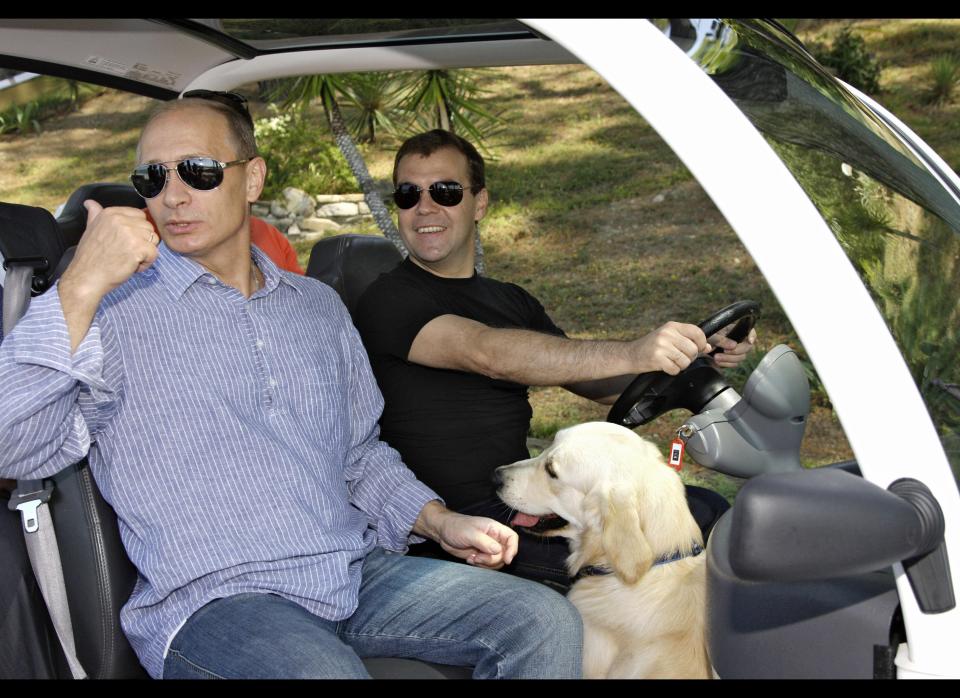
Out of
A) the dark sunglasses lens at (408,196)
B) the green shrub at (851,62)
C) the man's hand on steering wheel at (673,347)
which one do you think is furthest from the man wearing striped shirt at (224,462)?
the green shrub at (851,62)

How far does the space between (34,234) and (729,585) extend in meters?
1.72

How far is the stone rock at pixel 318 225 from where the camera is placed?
35.5 feet

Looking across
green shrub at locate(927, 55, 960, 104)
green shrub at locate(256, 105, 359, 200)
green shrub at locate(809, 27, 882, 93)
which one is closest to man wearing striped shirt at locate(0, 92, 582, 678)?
green shrub at locate(256, 105, 359, 200)

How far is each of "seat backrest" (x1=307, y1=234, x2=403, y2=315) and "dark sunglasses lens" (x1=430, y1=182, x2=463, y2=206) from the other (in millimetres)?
547

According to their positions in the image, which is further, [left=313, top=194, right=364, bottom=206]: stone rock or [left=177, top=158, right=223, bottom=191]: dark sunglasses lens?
[left=313, top=194, right=364, bottom=206]: stone rock

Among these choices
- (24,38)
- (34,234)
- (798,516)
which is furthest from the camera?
(24,38)

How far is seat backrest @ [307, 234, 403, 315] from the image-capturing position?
3.70 meters

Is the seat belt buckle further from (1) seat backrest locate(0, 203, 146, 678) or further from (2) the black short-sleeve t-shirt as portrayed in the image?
(2) the black short-sleeve t-shirt

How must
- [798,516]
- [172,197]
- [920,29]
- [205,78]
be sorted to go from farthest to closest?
[920,29] < [205,78] < [172,197] < [798,516]

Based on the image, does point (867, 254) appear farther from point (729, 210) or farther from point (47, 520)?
point (47, 520)

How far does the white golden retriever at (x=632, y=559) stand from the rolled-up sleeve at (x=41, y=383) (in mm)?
1269

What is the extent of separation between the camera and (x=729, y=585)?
5.83 ft

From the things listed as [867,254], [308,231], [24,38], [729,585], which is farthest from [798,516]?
[308,231]

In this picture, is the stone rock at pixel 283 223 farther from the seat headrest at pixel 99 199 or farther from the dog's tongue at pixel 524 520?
the dog's tongue at pixel 524 520
